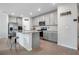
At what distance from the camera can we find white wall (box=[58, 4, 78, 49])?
14.4ft

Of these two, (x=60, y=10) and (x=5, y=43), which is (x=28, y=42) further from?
(x=60, y=10)

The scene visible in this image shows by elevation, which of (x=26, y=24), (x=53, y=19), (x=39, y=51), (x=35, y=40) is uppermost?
(x=53, y=19)

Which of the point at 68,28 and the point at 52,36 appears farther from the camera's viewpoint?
the point at 52,36

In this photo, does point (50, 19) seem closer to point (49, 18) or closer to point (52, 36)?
point (49, 18)

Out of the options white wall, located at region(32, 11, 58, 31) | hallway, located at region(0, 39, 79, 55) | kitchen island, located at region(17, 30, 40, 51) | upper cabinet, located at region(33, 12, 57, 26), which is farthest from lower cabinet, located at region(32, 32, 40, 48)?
upper cabinet, located at region(33, 12, 57, 26)

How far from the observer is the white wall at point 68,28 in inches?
173

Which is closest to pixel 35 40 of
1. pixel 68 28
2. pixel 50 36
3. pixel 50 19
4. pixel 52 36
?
pixel 68 28

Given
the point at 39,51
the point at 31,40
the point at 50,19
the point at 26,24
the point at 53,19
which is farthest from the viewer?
the point at 50,19

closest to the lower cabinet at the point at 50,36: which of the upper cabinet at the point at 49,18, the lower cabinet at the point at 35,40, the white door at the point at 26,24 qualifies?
the upper cabinet at the point at 49,18

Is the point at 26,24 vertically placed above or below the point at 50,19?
below

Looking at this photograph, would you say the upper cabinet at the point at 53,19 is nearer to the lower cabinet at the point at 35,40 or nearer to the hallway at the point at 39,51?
the lower cabinet at the point at 35,40

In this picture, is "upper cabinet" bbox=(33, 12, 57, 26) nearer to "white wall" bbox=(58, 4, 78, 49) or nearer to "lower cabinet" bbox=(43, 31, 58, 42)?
"lower cabinet" bbox=(43, 31, 58, 42)

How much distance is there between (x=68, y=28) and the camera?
4691 millimetres
